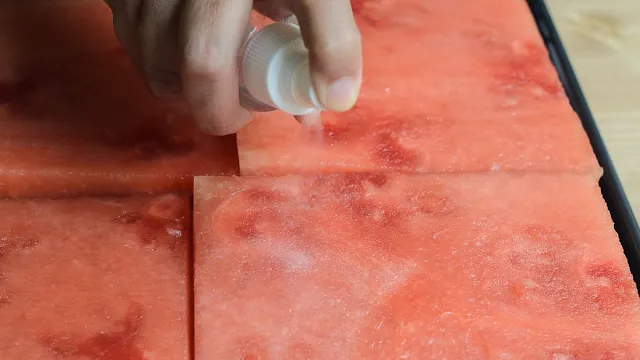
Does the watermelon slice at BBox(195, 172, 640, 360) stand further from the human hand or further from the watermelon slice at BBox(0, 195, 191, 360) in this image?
the human hand

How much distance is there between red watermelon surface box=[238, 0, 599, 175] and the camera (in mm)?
1014

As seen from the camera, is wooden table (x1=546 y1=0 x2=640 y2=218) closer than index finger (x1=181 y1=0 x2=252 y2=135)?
No

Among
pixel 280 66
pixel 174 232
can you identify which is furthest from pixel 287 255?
pixel 280 66

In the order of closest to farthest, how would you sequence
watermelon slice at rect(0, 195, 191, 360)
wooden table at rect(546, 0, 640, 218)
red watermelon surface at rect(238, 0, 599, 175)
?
watermelon slice at rect(0, 195, 191, 360), red watermelon surface at rect(238, 0, 599, 175), wooden table at rect(546, 0, 640, 218)

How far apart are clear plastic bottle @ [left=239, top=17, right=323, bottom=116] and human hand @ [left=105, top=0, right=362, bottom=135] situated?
0.02 metres

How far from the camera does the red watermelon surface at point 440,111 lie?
3.33ft

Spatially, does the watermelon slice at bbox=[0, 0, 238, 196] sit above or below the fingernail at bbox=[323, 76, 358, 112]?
below

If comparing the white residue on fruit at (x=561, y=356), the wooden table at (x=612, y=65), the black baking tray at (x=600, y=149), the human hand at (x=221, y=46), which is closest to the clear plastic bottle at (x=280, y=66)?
the human hand at (x=221, y=46)

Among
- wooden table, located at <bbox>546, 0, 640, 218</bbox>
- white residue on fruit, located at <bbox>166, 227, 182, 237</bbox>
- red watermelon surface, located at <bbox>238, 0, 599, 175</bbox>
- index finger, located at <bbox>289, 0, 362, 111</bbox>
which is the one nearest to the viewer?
index finger, located at <bbox>289, 0, 362, 111</bbox>

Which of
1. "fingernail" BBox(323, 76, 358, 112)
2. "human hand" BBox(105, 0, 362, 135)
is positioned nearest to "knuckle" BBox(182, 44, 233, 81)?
"human hand" BBox(105, 0, 362, 135)

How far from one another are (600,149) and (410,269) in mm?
469

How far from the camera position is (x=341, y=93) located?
2.23 ft

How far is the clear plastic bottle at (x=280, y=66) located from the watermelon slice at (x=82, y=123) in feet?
0.96

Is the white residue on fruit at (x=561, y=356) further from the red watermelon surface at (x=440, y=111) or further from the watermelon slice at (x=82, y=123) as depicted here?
the watermelon slice at (x=82, y=123)
